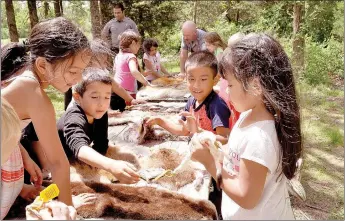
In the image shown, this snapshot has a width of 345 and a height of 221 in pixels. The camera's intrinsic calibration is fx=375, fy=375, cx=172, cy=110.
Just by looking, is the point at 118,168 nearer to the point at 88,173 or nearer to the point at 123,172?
the point at 123,172

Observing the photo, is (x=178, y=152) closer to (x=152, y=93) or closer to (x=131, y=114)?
(x=131, y=114)

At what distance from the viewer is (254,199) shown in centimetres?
146

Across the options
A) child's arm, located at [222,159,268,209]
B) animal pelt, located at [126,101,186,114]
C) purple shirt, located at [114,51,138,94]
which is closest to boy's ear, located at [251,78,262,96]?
child's arm, located at [222,159,268,209]

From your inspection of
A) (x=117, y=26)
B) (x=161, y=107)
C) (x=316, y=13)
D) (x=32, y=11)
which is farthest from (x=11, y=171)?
(x=316, y=13)

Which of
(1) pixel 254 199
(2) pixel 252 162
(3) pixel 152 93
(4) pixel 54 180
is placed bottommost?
(3) pixel 152 93

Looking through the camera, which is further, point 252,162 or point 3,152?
point 252,162

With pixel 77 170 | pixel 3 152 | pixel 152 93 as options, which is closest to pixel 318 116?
pixel 152 93

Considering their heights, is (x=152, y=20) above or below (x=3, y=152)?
below

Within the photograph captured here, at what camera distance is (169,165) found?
2438mm

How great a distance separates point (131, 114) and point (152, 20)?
10578 millimetres

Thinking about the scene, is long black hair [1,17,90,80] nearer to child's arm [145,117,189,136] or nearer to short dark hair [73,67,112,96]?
short dark hair [73,67,112,96]

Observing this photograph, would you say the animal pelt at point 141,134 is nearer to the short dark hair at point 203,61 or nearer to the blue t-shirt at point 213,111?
the blue t-shirt at point 213,111

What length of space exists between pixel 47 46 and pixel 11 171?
0.65 meters

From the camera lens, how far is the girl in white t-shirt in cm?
145
